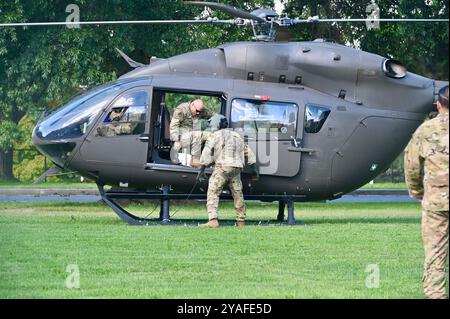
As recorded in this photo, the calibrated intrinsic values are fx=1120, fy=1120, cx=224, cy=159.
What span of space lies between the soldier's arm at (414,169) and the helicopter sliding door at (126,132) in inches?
408

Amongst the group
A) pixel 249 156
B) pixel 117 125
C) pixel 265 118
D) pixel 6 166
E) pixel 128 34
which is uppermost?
pixel 128 34

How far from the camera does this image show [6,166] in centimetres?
5547

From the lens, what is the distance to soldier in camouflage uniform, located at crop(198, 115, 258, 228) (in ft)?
67.1

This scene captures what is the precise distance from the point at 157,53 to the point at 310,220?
30.1ft

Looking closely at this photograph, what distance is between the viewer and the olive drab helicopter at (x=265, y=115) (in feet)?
69.7

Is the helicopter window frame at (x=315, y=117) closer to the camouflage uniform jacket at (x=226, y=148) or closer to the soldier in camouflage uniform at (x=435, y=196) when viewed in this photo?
the camouflage uniform jacket at (x=226, y=148)

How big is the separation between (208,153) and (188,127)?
111 centimetres

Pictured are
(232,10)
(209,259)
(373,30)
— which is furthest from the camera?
(373,30)

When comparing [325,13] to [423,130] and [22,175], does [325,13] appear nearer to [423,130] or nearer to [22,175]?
[423,130]

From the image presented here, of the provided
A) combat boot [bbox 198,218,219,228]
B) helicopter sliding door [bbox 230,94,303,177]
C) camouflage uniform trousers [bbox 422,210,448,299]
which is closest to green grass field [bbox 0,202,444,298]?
combat boot [bbox 198,218,219,228]

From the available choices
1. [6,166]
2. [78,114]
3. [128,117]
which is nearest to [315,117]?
[128,117]

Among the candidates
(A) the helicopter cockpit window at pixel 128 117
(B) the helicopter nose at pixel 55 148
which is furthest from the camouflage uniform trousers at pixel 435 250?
(B) the helicopter nose at pixel 55 148

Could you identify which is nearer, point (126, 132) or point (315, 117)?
point (126, 132)

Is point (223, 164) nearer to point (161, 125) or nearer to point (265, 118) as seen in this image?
point (265, 118)
